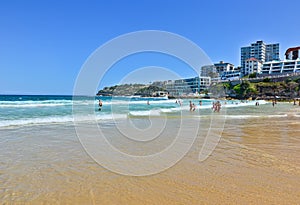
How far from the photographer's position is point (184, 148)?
306 inches

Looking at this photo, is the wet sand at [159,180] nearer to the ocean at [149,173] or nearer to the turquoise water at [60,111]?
the ocean at [149,173]

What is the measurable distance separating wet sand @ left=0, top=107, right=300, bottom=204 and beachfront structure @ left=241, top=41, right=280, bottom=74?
156575 mm

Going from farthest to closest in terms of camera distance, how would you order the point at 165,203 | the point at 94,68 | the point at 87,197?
the point at 94,68 → the point at 87,197 → the point at 165,203

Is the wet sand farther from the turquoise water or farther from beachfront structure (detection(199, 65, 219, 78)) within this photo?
beachfront structure (detection(199, 65, 219, 78))

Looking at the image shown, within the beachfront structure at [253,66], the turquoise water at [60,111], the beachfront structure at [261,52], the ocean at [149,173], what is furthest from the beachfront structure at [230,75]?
the ocean at [149,173]

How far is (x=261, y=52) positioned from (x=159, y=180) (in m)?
170

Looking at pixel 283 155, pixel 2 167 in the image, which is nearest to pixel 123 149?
pixel 2 167

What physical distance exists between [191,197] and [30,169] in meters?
3.88

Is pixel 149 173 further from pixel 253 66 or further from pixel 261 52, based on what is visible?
pixel 261 52

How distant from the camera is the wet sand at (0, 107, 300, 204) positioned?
3809mm

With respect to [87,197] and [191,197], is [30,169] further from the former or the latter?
[191,197]

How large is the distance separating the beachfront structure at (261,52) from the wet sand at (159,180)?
15658cm

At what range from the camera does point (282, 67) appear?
361 feet

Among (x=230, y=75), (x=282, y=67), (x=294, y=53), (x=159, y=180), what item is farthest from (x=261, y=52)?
(x=159, y=180)
